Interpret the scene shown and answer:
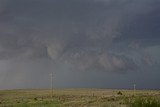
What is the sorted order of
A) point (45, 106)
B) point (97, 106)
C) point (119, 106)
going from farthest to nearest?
point (45, 106), point (97, 106), point (119, 106)

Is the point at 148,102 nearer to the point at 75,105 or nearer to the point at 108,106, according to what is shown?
the point at 108,106

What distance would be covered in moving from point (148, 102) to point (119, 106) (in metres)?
9.29

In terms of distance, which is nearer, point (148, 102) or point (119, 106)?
point (148, 102)

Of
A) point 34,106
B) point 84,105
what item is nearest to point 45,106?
point 34,106

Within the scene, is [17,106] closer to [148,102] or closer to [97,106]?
[97,106]

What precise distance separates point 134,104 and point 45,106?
25.2 metres

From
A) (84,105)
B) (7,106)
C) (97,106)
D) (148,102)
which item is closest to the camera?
(148,102)

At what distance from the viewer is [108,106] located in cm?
5612

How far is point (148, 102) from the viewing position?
146ft

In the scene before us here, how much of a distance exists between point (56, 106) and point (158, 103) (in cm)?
2480

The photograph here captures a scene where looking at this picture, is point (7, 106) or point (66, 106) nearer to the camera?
point (66, 106)

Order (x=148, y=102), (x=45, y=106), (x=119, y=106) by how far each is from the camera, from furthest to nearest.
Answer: (x=45, y=106), (x=119, y=106), (x=148, y=102)

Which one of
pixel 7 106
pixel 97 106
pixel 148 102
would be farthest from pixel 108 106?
pixel 7 106

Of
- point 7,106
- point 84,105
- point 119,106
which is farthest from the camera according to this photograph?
point 7,106
